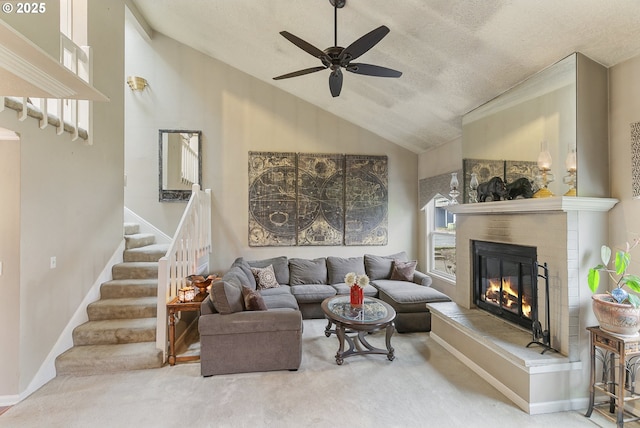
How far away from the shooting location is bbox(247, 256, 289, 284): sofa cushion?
16.4ft

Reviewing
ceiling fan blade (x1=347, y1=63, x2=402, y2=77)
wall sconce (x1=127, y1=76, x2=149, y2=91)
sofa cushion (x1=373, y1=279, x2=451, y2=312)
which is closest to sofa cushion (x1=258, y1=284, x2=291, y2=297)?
sofa cushion (x1=373, y1=279, x2=451, y2=312)

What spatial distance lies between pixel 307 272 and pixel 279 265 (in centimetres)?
49

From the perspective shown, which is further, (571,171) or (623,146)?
(571,171)

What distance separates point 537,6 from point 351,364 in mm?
3587

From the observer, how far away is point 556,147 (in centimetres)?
275

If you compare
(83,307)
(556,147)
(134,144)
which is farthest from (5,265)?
(556,147)

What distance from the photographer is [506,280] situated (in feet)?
11.0

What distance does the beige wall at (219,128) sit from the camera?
5211 millimetres

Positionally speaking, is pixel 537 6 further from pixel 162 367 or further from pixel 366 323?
pixel 162 367

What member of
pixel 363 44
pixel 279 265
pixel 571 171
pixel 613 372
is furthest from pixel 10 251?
pixel 613 372

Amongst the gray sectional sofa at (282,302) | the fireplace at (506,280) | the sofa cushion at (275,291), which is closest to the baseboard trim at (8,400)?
the gray sectional sofa at (282,302)

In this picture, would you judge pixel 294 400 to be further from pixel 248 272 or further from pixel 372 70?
pixel 372 70

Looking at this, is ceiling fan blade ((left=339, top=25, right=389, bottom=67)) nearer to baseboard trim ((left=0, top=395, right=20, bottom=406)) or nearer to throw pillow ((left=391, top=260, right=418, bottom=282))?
throw pillow ((left=391, top=260, right=418, bottom=282))

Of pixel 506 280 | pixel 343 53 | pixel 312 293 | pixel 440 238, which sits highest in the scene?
pixel 343 53
